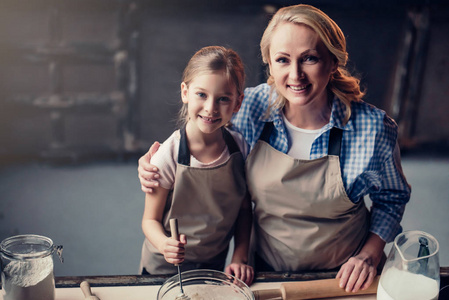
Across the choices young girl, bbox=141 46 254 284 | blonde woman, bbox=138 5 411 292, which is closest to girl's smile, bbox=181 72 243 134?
young girl, bbox=141 46 254 284

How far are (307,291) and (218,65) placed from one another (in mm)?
540

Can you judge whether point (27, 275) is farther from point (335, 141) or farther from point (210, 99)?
point (335, 141)

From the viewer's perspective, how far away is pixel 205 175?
1.19 m

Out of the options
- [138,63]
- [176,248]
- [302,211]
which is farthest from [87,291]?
[138,63]

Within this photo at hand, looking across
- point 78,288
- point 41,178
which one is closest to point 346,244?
point 78,288

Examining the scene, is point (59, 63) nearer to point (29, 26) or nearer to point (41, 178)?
point (29, 26)

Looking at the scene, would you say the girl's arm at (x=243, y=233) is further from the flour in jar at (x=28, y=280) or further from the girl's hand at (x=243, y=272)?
the flour in jar at (x=28, y=280)

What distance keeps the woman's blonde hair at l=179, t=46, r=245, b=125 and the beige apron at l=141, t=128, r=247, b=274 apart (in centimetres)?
15

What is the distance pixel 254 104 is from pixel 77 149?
2.15 metres

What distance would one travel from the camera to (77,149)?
3184 mm

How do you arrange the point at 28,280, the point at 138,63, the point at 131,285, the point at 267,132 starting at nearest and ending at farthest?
the point at 28,280 → the point at 131,285 → the point at 267,132 → the point at 138,63

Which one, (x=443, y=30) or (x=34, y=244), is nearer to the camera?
(x=34, y=244)

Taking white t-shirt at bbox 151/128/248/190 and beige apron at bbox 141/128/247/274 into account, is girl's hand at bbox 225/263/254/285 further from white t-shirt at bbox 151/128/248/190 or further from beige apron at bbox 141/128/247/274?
white t-shirt at bbox 151/128/248/190

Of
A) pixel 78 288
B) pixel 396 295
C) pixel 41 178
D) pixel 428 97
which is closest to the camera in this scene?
pixel 396 295
